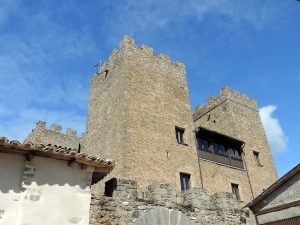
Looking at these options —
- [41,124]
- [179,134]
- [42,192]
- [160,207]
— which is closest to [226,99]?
[179,134]

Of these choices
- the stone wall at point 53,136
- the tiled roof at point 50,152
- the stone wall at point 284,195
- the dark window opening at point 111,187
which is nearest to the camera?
the tiled roof at point 50,152

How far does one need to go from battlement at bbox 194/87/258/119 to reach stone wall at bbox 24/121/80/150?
11.0 metres

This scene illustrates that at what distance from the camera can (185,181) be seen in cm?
1549

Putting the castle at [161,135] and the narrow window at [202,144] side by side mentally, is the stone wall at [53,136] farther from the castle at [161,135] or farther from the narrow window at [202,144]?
the narrow window at [202,144]

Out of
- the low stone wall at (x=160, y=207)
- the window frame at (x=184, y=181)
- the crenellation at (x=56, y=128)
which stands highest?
the crenellation at (x=56, y=128)

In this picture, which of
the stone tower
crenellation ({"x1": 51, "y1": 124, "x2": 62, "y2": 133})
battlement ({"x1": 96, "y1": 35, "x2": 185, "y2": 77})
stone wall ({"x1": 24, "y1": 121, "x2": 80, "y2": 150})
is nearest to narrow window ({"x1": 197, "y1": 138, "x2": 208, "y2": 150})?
the stone tower

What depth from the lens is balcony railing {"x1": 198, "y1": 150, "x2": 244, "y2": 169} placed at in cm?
1773

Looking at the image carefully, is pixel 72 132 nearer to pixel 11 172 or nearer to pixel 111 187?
pixel 111 187

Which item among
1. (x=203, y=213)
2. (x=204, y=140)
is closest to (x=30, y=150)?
(x=203, y=213)

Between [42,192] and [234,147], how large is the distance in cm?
1581

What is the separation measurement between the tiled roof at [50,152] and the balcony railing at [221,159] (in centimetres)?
1073

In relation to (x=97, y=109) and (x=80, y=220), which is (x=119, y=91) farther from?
(x=80, y=220)

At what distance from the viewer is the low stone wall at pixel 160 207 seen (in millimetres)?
7307

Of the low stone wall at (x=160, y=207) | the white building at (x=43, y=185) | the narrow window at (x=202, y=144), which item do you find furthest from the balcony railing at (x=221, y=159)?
the white building at (x=43, y=185)
